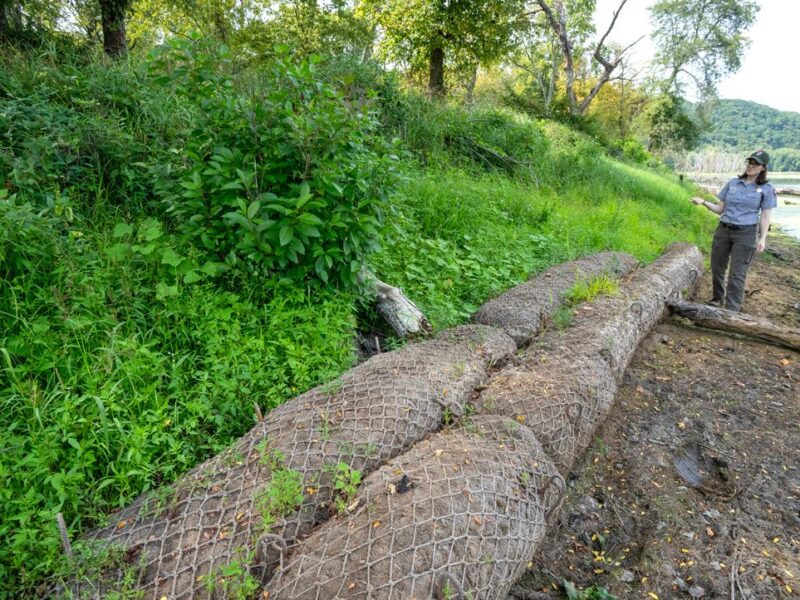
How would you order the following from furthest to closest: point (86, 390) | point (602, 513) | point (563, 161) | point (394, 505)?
point (563, 161)
point (602, 513)
point (86, 390)
point (394, 505)

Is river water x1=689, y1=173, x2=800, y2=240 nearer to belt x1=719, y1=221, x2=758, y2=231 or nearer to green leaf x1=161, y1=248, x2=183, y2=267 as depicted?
belt x1=719, y1=221, x2=758, y2=231

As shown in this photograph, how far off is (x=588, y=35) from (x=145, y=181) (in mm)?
26531

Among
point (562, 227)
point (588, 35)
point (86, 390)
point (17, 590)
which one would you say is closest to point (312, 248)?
point (86, 390)

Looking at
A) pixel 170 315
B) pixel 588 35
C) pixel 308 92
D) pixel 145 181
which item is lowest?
pixel 170 315

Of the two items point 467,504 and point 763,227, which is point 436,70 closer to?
point 763,227

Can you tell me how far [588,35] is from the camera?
2358 centimetres

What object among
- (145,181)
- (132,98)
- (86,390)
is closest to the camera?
(86,390)

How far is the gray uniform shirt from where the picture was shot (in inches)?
200

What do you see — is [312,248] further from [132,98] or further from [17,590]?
[132,98]

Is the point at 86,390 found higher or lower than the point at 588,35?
lower

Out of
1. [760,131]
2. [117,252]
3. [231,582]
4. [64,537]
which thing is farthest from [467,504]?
[760,131]

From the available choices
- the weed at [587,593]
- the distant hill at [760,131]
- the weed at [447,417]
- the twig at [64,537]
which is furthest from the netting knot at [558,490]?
the distant hill at [760,131]

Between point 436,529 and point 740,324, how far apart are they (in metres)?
4.75

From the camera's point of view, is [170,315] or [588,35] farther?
[588,35]
